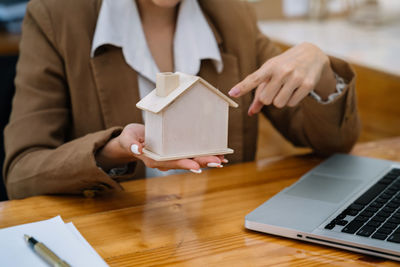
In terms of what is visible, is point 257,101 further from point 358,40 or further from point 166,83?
point 358,40

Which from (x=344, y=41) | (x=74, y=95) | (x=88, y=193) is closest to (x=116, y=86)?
(x=74, y=95)

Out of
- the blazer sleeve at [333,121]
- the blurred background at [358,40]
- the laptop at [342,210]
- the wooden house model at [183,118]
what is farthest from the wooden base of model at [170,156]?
the blurred background at [358,40]

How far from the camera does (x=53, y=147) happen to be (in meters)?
1.03

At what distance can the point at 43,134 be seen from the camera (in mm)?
1016

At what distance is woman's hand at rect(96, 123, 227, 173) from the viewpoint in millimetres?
725

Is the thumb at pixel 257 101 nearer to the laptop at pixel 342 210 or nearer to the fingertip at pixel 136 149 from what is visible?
the laptop at pixel 342 210

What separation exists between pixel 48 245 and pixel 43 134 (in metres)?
0.38

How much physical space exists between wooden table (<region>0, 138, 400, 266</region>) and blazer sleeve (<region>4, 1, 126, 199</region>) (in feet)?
0.14

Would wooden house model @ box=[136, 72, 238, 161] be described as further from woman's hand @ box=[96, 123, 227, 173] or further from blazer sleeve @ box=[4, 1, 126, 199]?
blazer sleeve @ box=[4, 1, 126, 199]

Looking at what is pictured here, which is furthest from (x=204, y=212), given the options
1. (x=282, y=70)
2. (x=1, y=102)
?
(x=1, y=102)

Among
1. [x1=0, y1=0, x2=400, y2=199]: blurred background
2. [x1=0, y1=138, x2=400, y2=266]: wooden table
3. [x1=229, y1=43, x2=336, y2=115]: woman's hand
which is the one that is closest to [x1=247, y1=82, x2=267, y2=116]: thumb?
[x1=229, y1=43, x2=336, y2=115]: woman's hand

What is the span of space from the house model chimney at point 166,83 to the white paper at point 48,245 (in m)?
0.24

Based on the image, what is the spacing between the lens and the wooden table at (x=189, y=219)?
693mm

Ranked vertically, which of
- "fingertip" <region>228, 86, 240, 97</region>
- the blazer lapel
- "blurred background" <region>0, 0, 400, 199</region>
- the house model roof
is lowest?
"blurred background" <region>0, 0, 400, 199</region>
